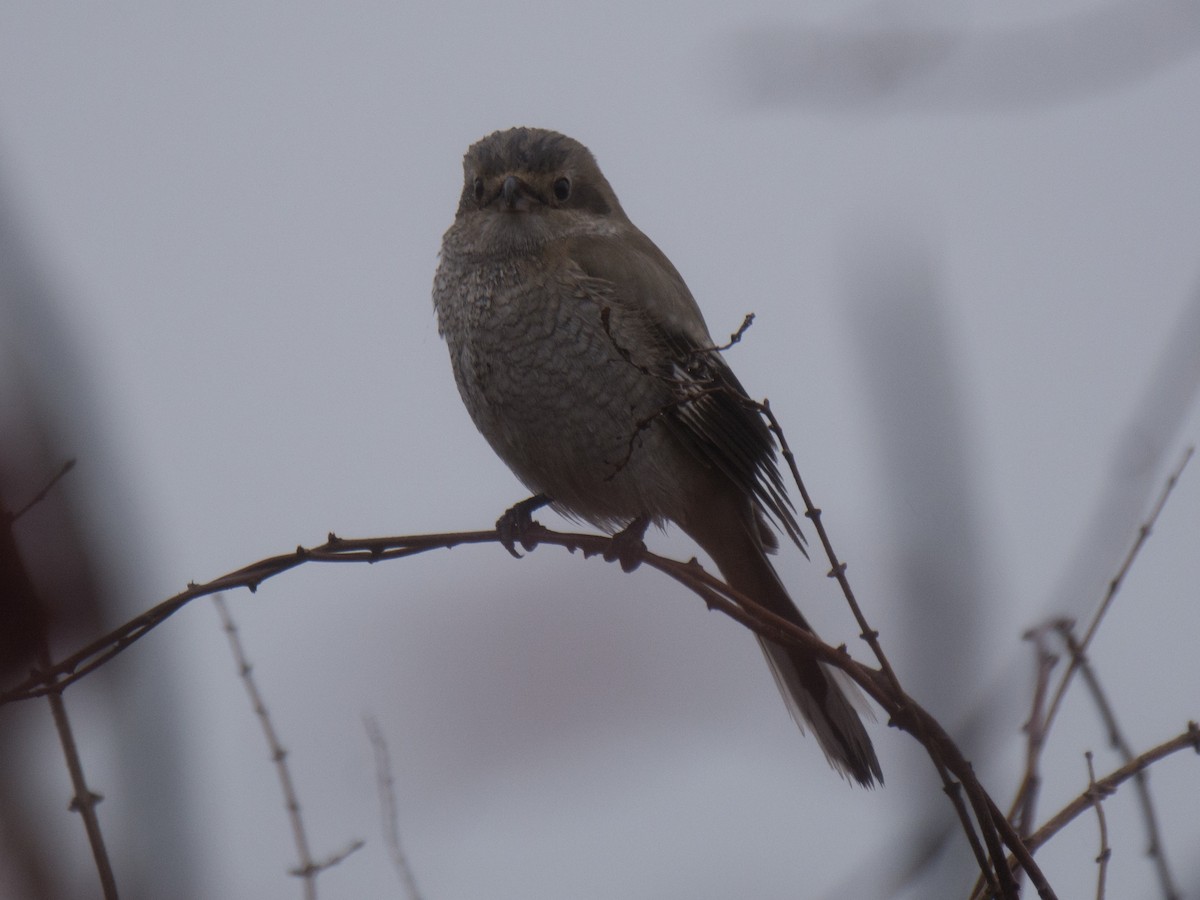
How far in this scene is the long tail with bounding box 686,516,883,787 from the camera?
3.40 metres

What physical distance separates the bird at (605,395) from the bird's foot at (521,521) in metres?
0.04

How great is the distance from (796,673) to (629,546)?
98 cm

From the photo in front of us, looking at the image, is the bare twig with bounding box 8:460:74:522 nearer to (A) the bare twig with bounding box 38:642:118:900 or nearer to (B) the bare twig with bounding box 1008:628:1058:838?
(A) the bare twig with bounding box 38:642:118:900

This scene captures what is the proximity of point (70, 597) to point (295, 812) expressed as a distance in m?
0.89

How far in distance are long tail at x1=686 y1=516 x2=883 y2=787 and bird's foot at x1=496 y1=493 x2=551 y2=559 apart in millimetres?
507

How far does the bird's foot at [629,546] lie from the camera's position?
2871 mm

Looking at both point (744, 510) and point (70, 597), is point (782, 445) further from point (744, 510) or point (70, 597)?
point (744, 510)

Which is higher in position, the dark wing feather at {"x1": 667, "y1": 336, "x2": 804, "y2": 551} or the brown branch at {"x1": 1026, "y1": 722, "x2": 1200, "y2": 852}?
the dark wing feather at {"x1": 667, "y1": 336, "x2": 804, "y2": 551}

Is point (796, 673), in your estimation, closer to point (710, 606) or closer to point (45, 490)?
point (710, 606)

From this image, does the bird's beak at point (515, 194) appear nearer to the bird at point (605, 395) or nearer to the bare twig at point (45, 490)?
the bird at point (605, 395)

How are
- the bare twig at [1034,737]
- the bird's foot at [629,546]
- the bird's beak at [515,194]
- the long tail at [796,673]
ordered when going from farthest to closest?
1. the bird's beak at [515,194]
2. the long tail at [796,673]
3. the bird's foot at [629,546]
4. the bare twig at [1034,737]

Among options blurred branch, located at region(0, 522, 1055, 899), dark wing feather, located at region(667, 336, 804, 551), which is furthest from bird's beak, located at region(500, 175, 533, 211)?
blurred branch, located at region(0, 522, 1055, 899)

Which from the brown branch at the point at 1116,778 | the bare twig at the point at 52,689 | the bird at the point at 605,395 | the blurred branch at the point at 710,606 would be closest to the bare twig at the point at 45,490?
the bare twig at the point at 52,689

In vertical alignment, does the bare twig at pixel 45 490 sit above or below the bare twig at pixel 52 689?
above
